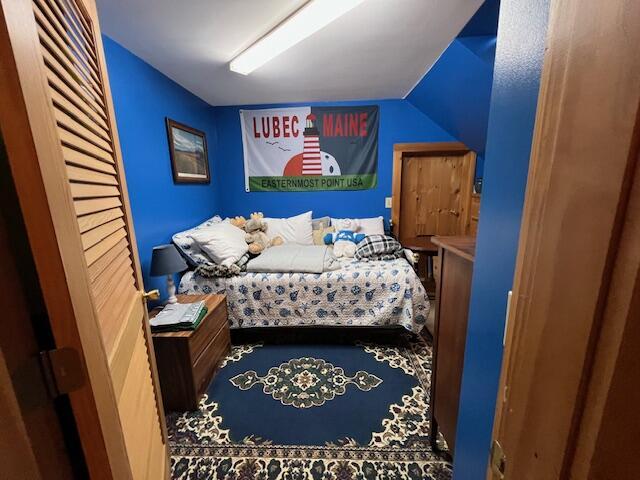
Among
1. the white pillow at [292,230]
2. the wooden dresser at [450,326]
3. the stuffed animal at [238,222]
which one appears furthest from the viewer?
the white pillow at [292,230]

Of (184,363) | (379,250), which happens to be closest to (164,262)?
(184,363)

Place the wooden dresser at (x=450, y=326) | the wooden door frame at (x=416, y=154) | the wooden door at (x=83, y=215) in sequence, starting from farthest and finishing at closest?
1. the wooden door frame at (x=416, y=154)
2. the wooden dresser at (x=450, y=326)
3. the wooden door at (x=83, y=215)

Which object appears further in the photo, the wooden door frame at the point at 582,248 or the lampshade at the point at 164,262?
the lampshade at the point at 164,262

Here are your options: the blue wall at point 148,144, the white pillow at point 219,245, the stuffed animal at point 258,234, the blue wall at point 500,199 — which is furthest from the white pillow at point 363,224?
the blue wall at point 500,199

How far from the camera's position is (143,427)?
34.6 inches

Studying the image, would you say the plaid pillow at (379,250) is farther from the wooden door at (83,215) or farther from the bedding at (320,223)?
the wooden door at (83,215)

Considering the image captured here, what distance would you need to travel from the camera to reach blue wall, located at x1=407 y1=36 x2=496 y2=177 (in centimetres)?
196

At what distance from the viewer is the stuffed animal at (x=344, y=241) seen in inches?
112

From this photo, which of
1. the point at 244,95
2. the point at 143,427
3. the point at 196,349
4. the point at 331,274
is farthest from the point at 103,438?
the point at 244,95

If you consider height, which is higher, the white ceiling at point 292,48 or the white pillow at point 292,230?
the white ceiling at point 292,48

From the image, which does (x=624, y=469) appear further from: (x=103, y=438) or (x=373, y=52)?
(x=373, y=52)

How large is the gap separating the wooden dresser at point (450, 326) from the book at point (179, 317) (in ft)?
4.66

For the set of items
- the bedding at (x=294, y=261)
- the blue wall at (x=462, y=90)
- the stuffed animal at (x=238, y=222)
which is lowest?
the bedding at (x=294, y=261)

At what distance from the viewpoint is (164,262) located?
1911 mm
